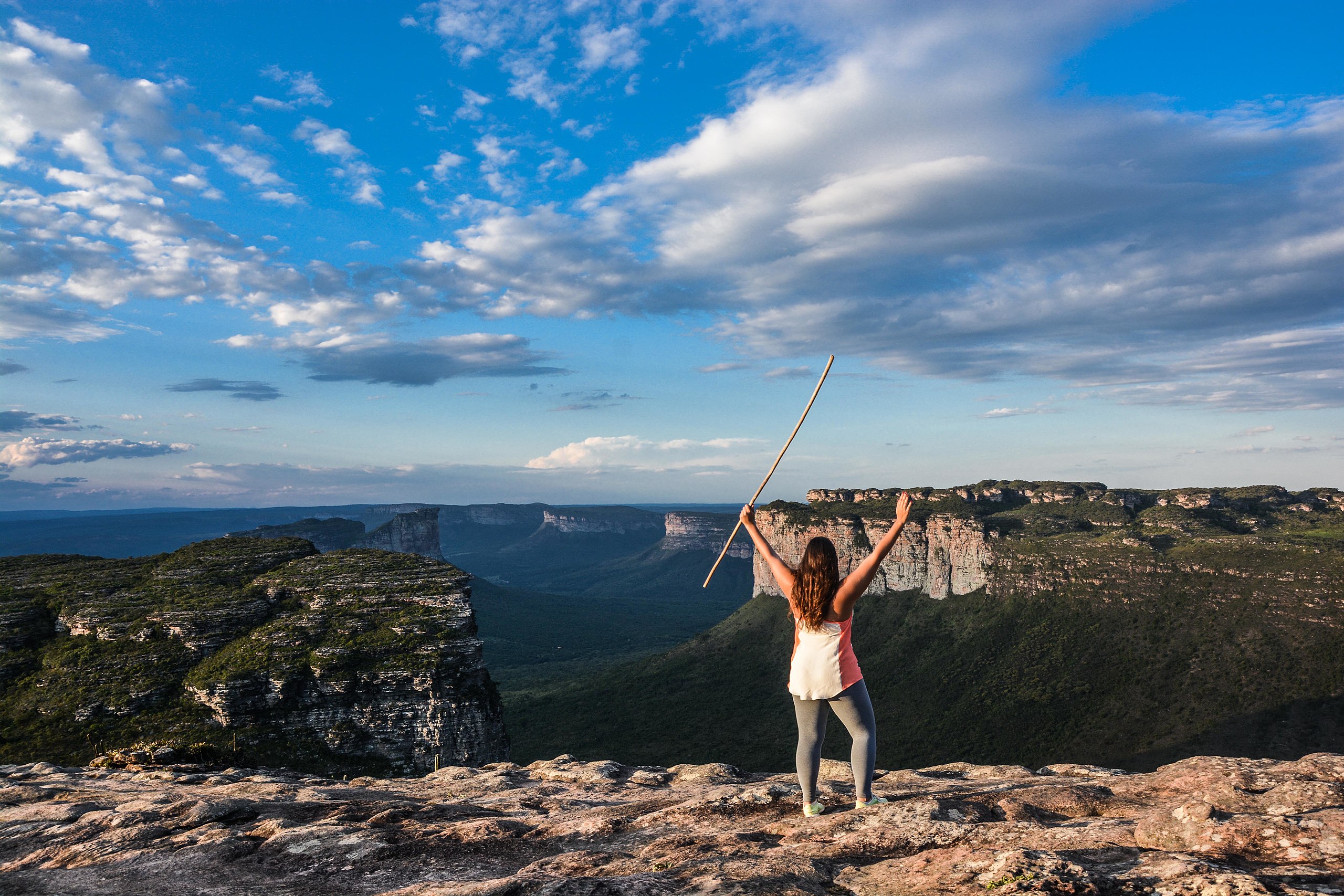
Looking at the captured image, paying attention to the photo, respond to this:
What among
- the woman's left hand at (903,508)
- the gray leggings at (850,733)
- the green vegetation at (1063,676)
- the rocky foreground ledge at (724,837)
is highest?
the woman's left hand at (903,508)

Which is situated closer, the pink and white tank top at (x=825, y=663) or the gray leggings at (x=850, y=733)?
the pink and white tank top at (x=825, y=663)

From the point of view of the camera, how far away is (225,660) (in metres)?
41.1

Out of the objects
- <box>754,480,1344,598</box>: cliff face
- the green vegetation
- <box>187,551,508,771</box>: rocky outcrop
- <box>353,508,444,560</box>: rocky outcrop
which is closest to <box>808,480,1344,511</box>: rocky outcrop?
<box>754,480,1344,598</box>: cliff face

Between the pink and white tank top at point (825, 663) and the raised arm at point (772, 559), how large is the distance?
497 mm

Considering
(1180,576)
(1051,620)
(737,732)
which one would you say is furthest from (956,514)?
(737,732)

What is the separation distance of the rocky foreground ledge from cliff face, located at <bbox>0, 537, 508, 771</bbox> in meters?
28.2

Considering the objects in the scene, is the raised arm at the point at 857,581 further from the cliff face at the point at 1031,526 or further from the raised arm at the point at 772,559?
the cliff face at the point at 1031,526

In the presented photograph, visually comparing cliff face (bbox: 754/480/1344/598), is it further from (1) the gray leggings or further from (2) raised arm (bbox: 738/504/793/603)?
(2) raised arm (bbox: 738/504/793/603)

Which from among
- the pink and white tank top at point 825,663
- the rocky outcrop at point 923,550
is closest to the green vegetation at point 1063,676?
the rocky outcrop at point 923,550

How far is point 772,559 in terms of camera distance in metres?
9.04

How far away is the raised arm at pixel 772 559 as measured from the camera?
27.6 feet

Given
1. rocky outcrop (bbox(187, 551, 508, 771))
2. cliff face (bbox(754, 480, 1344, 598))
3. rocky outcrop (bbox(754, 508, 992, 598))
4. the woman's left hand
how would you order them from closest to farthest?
the woman's left hand, rocky outcrop (bbox(187, 551, 508, 771)), cliff face (bbox(754, 480, 1344, 598)), rocky outcrop (bbox(754, 508, 992, 598))

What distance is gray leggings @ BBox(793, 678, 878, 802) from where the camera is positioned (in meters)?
8.37

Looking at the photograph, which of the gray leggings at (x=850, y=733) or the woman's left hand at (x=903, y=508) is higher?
the woman's left hand at (x=903, y=508)
